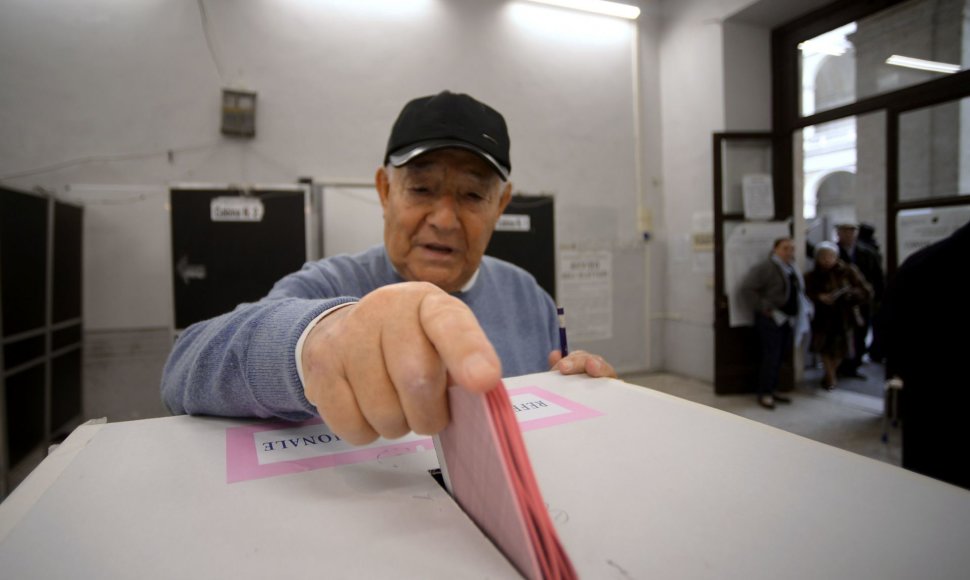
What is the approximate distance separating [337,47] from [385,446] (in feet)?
11.0

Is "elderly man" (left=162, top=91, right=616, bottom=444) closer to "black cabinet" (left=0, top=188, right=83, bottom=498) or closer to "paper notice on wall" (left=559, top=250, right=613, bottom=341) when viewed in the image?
"black cabinet" (left=0, top=188, right=83, bottom=498)

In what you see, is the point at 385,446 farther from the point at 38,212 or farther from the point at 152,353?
the point at 152,353

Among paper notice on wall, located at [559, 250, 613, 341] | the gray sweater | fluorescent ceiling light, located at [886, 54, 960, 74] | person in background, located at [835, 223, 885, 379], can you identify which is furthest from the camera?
person in background, located at [835, 223, 885, 379]

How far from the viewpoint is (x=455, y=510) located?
373 mm

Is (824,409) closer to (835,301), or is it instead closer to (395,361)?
(835,301)

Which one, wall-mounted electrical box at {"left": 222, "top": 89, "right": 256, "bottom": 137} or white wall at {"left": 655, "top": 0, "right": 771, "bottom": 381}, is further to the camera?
white wall at {"left": 655, "top": 0, "right": 771, "bottom": 381}

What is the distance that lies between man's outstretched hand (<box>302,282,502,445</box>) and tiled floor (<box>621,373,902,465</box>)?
7.06 ft

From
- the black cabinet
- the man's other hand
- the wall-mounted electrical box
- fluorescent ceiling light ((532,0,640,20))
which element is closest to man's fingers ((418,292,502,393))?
the man's other hand

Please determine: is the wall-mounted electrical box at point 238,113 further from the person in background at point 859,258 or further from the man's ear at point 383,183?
the person in background at point 859,258

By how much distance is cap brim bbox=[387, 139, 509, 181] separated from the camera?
3.04 ft

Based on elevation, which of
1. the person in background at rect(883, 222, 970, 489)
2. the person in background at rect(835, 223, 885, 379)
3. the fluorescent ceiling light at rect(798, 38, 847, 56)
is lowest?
the person in background at rect(883, 222, 970, 489)

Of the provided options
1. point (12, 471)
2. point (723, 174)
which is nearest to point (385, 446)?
point (12, 471)

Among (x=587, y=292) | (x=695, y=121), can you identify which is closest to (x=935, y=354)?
(x=587, y=292)

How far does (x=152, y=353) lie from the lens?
9.21 feet
